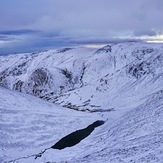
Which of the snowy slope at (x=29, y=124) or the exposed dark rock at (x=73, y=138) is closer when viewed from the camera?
the snowy slope at (x=29, y=124)

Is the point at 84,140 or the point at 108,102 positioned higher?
the point at 84,140

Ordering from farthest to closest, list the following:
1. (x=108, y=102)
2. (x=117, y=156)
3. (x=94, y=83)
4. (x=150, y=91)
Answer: (x=94, y=83) → (x=108, y=102) → (x=150, y=91) → (x=117, y=156)

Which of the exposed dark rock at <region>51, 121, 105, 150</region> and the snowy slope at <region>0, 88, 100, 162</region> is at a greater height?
the snowy slope at <region>0, 88, 100, 162</region>

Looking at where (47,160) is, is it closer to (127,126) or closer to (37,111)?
(127,126)

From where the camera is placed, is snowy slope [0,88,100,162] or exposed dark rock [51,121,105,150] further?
exposed dark rock [51,121,105,150]

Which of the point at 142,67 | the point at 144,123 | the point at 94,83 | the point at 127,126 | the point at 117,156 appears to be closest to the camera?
the point at 117,156

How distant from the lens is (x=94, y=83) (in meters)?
198

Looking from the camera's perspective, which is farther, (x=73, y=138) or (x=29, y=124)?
(x=29, y=124)

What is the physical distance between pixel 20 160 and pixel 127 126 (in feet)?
59.2

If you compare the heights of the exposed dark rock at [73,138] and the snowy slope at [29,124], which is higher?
the snowy slope at [29,124]

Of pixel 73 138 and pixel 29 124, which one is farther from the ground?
pixel 29 124

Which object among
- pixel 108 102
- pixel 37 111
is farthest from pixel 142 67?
pixel 37 111

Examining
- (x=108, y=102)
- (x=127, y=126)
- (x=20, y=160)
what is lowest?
(x=108, y=102)

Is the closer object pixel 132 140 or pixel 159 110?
pixel 132 140
